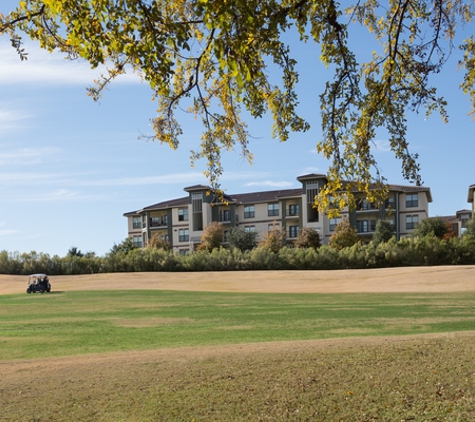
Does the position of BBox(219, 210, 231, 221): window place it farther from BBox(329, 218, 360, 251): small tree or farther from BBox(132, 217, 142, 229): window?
BBox(329, 218, 360, 251): small tree

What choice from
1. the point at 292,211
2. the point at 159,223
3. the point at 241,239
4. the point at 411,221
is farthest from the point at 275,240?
the point at 159,223

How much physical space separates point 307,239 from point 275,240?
12.1ft

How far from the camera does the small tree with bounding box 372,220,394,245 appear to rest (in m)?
62.0

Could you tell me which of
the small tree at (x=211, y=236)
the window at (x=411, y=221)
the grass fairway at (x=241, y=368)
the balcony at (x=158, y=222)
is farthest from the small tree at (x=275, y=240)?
the grass fairway at (x=241, y=368)

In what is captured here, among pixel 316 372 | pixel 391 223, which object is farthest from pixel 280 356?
pixel 391 223

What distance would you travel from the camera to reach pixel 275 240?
65.2 meters

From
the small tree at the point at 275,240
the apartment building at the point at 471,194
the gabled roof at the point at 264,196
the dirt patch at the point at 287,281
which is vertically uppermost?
the gabled roof at the point at 264,196

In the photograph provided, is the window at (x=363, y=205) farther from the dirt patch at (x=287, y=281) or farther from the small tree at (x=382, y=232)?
the dirt patch at (x=287, y=281)

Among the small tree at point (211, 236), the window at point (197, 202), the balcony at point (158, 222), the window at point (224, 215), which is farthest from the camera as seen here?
the balcony at point (158, 222)

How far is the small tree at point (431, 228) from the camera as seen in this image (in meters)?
60.3

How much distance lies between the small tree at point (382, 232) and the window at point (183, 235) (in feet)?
85.9

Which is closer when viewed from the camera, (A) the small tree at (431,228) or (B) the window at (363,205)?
(B) the window at (363,205)

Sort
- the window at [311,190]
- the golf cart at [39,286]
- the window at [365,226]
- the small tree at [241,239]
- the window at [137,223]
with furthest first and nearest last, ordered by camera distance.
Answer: the window at [137,223] < the window at [311,190] < the window at [365,226] < the small tree at [241,239] < the golf cart at [39,286]

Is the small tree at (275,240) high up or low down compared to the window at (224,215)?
down
